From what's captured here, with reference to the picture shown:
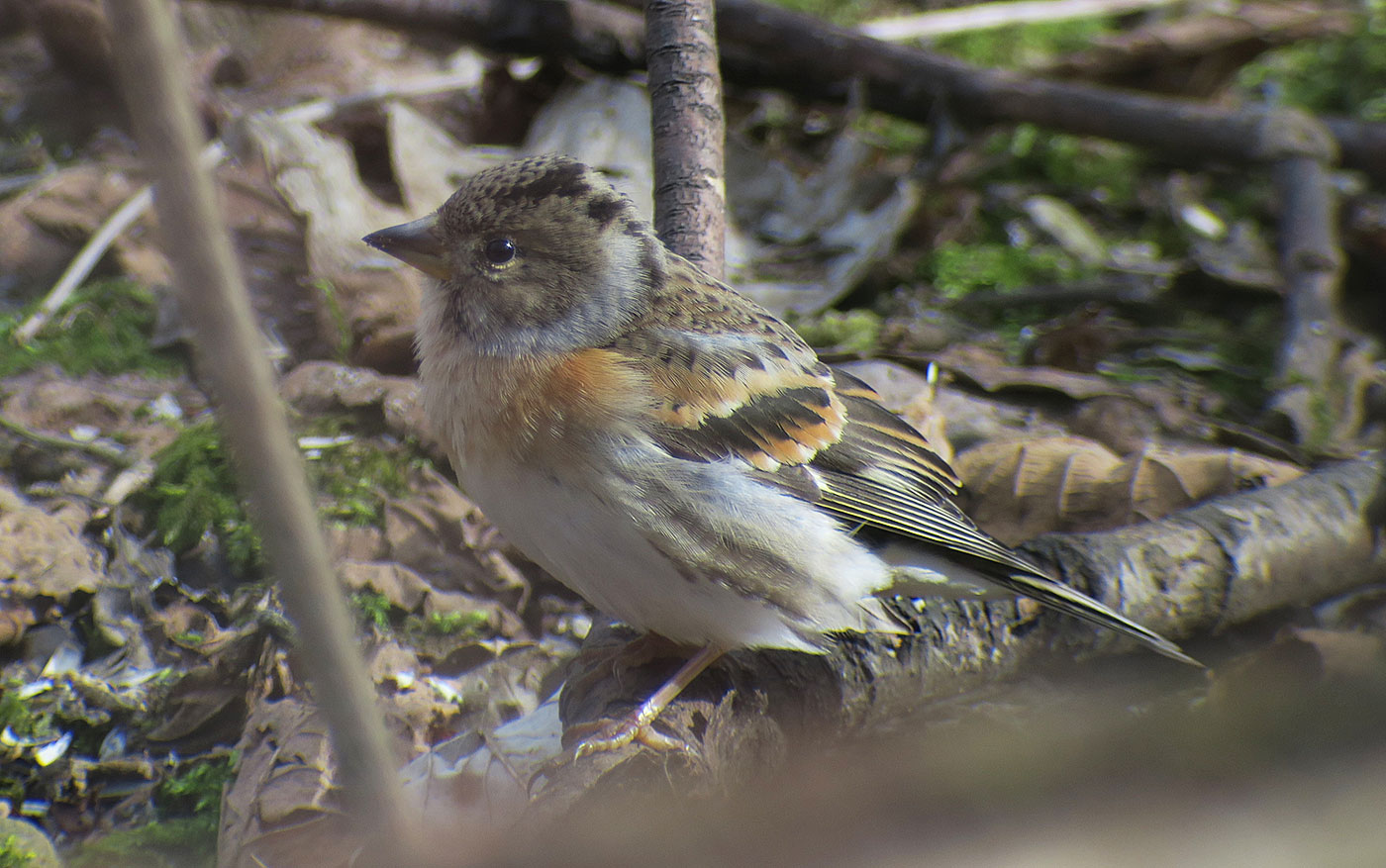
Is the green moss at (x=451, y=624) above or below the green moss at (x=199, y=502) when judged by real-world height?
below

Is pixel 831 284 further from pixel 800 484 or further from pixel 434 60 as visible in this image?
pixel 434 60

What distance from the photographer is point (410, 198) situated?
13.5 feet

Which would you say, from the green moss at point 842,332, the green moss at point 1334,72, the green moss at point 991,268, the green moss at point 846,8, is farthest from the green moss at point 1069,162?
the green moss at point 842,332

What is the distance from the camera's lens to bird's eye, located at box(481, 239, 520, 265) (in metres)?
2.62

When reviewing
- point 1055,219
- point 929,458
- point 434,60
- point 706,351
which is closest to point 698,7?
point 706,351

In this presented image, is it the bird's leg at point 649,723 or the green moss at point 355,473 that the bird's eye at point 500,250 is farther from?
the bird's leg at point 649,723

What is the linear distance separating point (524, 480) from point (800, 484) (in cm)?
67

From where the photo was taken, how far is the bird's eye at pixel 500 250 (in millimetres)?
2619

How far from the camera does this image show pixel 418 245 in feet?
8.58

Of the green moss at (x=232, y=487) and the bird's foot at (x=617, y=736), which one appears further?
the green moss at (x=232, y=487)

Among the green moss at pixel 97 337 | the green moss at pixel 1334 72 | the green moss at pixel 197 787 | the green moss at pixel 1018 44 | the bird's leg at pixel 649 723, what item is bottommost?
the green moss at pixel 197 787

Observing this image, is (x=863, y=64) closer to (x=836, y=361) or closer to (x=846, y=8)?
(x=846, y=8)

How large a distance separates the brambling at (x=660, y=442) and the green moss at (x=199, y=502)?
0.86m

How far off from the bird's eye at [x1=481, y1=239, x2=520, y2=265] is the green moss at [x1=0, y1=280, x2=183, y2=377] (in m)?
1.80
